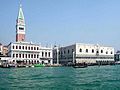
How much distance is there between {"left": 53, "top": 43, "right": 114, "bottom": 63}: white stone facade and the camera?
92.1m

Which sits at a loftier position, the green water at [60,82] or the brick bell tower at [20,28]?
the brick bell tower at [20,28]

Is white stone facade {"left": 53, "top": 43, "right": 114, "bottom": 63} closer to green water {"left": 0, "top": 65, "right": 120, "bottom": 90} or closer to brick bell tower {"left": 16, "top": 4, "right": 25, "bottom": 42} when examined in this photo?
brick bell tower {"left": 16, "top": 4, "right": 25, "bottom": 42}

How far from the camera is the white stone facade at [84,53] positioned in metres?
92.1

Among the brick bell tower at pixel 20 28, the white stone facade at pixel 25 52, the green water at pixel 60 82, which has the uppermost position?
the brick bell tower at pixel 20 28

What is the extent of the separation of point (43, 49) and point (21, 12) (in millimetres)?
14177

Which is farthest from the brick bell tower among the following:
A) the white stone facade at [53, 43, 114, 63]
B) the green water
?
the green water

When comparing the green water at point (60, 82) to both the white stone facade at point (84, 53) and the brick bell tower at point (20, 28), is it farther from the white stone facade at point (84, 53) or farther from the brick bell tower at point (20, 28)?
the white stone facade at point (84, 53)

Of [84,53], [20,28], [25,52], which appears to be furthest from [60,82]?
[84,53]

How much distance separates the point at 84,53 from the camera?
93.7 metres

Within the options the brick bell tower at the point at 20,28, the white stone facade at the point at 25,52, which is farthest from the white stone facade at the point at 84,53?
the brick bell tower at the point at 20,28

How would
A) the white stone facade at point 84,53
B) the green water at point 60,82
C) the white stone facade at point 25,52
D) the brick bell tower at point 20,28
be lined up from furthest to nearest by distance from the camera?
the white stone facade at point 84,53 → the brick bell tower at point 20,28 → the white stone facade at point 25,52 → the green water at point 60,82

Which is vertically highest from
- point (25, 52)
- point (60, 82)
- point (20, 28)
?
point (20, 28)

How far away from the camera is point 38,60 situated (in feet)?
271

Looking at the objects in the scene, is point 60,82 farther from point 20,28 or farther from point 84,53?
point 84,53
